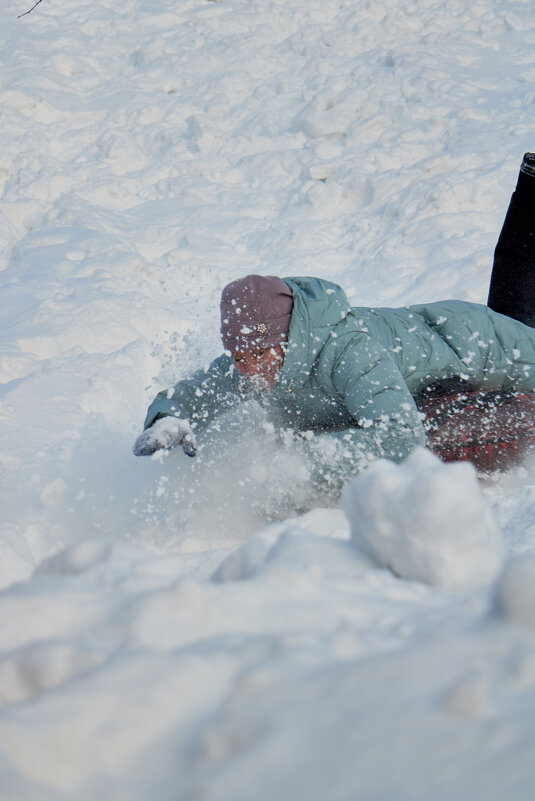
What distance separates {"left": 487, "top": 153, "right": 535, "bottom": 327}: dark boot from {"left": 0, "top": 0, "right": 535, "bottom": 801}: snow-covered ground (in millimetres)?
348

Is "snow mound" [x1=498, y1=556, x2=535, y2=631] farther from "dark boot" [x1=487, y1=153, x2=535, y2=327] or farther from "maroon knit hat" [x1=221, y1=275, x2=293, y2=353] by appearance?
"dark boot" [x1=487, y1=153, x2=535, y2=327]

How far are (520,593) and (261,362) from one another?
183 cm

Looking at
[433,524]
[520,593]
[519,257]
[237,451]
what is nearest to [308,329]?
[237,451]

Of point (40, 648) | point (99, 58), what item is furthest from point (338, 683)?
point (99, 58)

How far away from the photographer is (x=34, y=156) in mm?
5336

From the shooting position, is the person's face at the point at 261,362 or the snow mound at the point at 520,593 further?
the person's face at the point at 261,362

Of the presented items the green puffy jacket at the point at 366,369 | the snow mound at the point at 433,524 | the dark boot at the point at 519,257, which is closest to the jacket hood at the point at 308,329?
the green puffy jacket at the point at 366,369

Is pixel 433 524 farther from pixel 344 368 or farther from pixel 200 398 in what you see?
pixel 200 398

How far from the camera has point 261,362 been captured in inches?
101

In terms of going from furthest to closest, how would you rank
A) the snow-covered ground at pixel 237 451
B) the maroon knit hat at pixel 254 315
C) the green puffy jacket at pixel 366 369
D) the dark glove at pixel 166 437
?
the dark glove at pixel 166 437, the maroon knit hat at pixel 254 315, the green puffy jacket at pixel 366 369, the snow-covered ground at pixel 237 451

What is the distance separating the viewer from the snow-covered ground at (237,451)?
2.35 feet

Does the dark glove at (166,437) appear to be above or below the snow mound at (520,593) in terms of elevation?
below

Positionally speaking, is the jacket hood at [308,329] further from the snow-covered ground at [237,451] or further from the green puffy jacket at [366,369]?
the snow-covered ground at [237,451]

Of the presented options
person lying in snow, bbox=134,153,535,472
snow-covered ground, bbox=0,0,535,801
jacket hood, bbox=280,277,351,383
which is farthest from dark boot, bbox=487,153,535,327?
jacket hood, bbox=280,277,351,383
